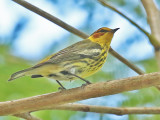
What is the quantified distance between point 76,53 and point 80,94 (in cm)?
117

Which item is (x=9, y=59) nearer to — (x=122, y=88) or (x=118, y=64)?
(x=118, y=64)

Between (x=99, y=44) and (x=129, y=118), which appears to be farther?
(x=99, y=44)

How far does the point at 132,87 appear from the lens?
239 cm

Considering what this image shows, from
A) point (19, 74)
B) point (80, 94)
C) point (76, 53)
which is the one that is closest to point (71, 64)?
point (76, 53)

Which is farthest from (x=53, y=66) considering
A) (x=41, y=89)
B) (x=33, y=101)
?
(x=33, y=101)

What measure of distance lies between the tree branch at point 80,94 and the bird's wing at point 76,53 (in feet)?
2.43

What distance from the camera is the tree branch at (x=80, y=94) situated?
7.85 feet

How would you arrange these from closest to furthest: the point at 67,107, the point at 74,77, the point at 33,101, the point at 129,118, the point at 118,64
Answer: the point at 33,101, the point at 67,107, the point at 74,77, the point at 129,118, the point at 118,64

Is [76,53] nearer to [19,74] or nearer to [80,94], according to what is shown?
[19,74]

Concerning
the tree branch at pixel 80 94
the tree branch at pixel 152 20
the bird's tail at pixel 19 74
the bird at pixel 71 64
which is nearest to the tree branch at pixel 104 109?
the tree branch at pixel 80 94

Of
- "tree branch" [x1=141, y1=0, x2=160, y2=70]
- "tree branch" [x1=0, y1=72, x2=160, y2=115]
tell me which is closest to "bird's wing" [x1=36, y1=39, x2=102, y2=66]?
"tree branch" [x1=0, y1=72, x2=160, y2=115]

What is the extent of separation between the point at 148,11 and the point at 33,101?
1459 mm

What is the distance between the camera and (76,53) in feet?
12.3

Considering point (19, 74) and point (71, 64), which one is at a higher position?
point (71, 64)
